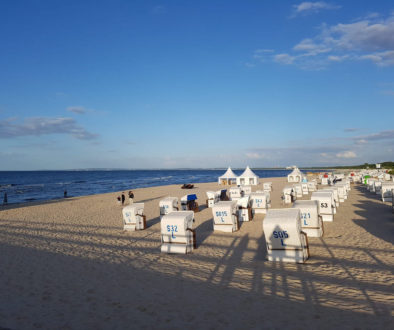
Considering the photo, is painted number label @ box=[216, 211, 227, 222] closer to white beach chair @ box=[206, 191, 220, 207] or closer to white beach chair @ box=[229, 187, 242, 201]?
white beach chair @ box=[206, 191, 220, 207]

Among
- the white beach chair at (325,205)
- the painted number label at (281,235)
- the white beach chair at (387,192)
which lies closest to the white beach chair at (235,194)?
the white beach chair at (325,205)

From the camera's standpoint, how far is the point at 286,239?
8.14m

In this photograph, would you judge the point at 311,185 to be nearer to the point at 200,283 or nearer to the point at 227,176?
the point at 227,176

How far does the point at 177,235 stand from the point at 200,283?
282 centimetres

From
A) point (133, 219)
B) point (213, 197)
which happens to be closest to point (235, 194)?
point (213, 197)

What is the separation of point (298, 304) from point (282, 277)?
149 centimetres

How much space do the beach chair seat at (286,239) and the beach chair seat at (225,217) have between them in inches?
152

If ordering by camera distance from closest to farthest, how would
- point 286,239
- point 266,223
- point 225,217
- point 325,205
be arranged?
1. point 286,239
2. point 266,223
3. point 225,217
4. point 325,205

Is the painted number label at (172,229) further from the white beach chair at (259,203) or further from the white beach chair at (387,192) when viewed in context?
the white beach chair at (387,192)

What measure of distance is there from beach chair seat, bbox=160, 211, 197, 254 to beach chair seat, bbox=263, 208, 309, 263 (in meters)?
2.66

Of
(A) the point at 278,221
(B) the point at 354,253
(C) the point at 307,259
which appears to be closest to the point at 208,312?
(A) the point at 278,221

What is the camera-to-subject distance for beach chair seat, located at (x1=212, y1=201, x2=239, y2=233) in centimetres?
1223

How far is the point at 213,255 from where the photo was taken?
9.24 meters

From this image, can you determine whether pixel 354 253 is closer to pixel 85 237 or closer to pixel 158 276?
pixel 158 276
